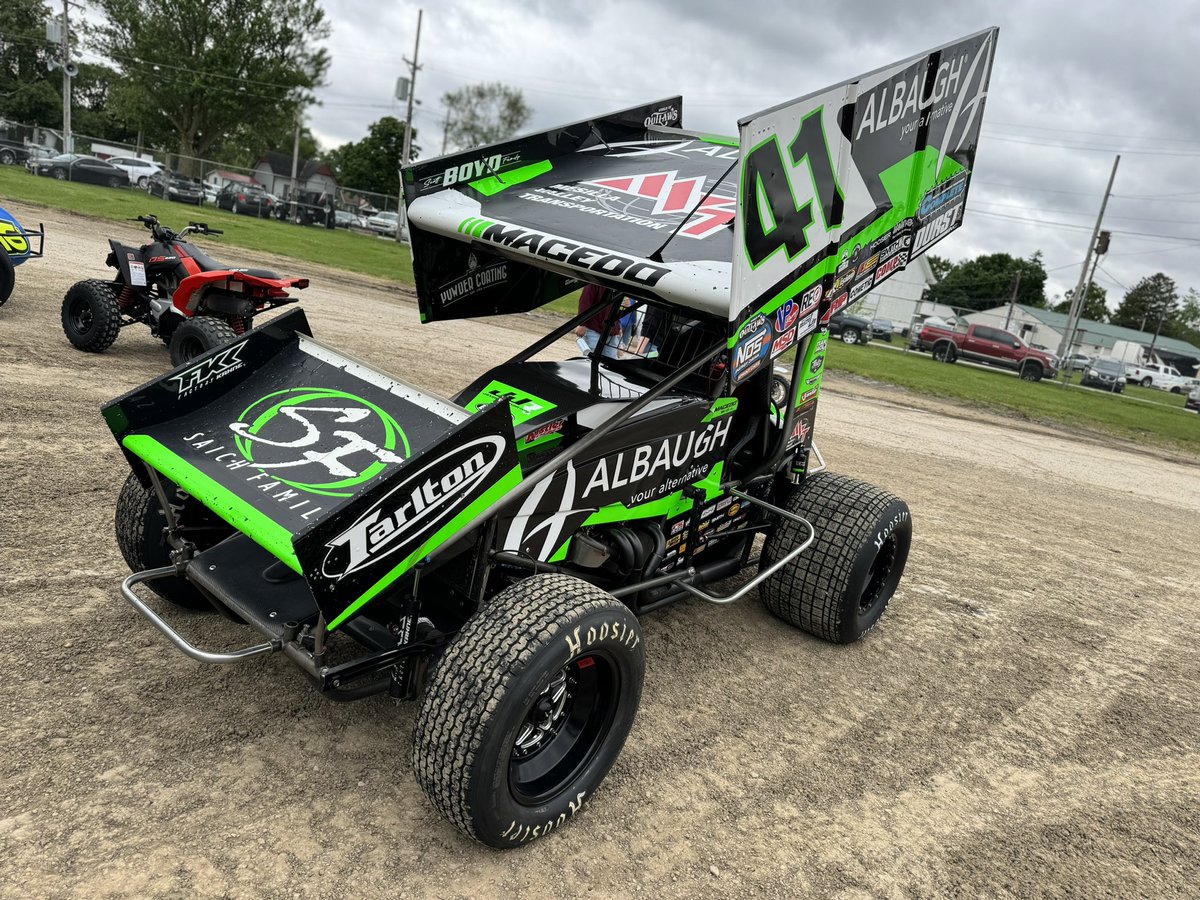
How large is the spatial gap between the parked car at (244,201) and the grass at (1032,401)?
23774mm

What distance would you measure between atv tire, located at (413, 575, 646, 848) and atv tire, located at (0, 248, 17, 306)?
8.33 metres

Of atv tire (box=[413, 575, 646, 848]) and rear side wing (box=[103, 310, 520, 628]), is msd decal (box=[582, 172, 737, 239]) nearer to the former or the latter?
rear side wing (box=[103, 310, 520, 628])

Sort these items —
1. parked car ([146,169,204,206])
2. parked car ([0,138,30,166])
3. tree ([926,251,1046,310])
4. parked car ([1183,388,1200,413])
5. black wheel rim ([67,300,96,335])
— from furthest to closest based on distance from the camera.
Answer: tree ([926,251,1046,310]) < parked car ([0,138,30,166]) < parked car ([146,169,204,206]) < parked car ([1183,388,1200,413]) < black wheel rim ([67,300,96,335])

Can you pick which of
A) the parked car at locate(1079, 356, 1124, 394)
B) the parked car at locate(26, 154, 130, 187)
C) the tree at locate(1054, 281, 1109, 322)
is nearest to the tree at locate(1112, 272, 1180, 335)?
the tree at locate(1054, 281, 1109, 322)

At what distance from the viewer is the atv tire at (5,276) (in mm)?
8375

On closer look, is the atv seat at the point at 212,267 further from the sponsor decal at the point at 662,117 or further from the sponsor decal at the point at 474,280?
the sponsor decal at the point at 662,117

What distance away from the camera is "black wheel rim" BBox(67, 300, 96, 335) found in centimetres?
786

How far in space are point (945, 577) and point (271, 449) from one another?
4.76 meters

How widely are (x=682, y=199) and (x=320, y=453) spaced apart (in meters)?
2.02

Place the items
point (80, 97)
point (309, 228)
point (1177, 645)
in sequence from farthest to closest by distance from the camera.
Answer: point (80, 97)
point (309, 228)
point (1177, 645)

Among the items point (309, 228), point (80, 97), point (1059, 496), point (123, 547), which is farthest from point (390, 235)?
point (80, 97)

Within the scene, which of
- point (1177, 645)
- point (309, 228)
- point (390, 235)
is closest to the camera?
point (1177, 645)

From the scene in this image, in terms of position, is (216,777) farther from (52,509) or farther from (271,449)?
(52,509)

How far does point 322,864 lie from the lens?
8.29ft
